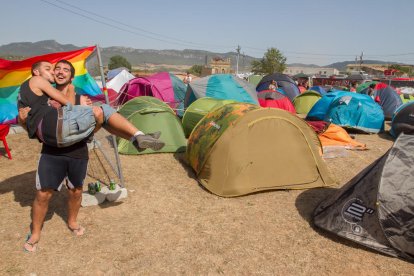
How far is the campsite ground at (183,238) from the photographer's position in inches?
134

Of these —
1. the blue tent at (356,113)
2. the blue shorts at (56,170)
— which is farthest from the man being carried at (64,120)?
the blue tent at (356,113)

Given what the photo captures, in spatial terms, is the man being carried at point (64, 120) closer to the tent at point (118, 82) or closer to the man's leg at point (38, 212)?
the man's leg at point (38, 212)

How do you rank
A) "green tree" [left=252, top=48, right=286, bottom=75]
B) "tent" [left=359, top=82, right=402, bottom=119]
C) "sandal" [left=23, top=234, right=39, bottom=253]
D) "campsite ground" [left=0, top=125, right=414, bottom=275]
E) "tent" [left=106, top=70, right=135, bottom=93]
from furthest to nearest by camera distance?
"green tree" [left=252, top=48, right=286, bottom=75]
"tent" [left=106, top=70, right=135, bottom=93]
"tent" [left=359, top=82, right=402, bottom=119]
"sandal" [left=23, top=234, right=39, bottom=253]
"campsite ground" [left=0, top=125, right=414, bottom=275]

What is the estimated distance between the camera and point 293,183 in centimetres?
548

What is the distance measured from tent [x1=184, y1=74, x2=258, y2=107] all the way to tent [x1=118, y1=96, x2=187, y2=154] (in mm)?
2940

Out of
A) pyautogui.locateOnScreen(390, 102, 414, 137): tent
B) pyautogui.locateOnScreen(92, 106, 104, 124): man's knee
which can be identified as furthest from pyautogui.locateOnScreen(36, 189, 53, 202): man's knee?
pyautogui.locateOnScreen(390, 102, 414, 137): tent

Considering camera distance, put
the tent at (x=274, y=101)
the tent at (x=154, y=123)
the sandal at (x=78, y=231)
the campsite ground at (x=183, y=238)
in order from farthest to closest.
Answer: the tent at (x=274, y=101) → the tent at (x=154, y=123) → the sandal at (x=78, y=231) → the campsite ground at (x=183, y=238)

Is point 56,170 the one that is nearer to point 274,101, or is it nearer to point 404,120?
point 274,101

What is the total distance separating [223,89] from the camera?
10.6 meters

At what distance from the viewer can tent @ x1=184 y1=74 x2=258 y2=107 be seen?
10.5 m

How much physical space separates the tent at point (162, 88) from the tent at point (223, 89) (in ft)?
6.57

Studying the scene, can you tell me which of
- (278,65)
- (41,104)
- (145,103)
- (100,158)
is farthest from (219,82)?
(278,65)

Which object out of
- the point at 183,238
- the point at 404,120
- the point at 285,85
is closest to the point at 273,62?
the point at 285,85

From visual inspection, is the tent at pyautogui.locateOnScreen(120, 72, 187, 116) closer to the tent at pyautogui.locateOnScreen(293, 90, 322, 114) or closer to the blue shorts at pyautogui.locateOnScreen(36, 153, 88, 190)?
the tent at pyautogui.locateOnScreen(293, 90, 322, 114)
